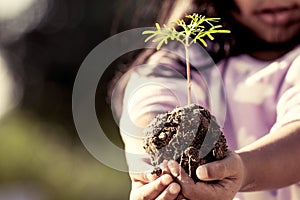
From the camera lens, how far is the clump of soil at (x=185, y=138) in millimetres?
710

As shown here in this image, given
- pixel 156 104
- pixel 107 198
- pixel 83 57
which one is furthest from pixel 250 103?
pixel 83 57

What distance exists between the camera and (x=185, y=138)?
0.72m

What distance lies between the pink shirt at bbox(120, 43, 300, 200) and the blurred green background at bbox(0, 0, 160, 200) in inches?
73.9

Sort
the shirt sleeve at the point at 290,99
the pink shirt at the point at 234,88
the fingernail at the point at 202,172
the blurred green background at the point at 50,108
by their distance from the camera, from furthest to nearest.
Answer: the blurred green background at the point at 50,108 → the pink shirt at the point at 234,88 → the shirt sleeve at the point at 290,99 → the fingernail at the point at 202,172

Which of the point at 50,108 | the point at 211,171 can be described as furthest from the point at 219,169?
the point at 50,108

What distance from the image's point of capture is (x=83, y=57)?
11.6 feet

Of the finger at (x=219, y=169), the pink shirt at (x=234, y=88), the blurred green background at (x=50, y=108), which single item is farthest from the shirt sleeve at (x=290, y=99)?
the blurred green background at (x=50, y=108)

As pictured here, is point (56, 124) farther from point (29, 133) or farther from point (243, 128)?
point (243, 128)

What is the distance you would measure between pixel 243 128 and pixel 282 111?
0.10 metres

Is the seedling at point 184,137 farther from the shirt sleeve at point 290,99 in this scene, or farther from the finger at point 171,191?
the shirt sleeve at point 290,99

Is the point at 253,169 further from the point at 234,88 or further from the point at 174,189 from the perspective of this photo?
the point at 234,88

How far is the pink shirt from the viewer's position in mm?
951

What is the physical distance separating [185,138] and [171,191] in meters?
0.05

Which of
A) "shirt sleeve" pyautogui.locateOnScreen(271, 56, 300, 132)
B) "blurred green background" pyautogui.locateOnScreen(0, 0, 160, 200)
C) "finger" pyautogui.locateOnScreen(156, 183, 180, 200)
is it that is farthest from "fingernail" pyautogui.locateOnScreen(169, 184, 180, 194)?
"blurred green background" pyautogui.locateOnScreen(0, 0, 160, 200)
